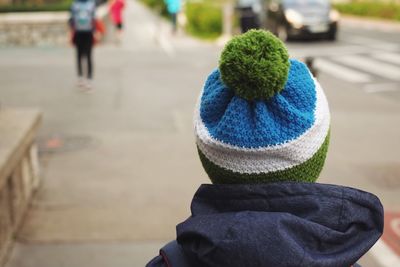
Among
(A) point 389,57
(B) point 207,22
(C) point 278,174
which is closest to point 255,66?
(C) point 278,174

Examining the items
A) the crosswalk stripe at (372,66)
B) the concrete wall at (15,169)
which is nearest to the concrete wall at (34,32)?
the crosswalk stripe at (372,66)

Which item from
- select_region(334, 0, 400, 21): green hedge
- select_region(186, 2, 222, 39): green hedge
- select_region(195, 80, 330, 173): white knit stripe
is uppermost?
select_region(195, 80, 330, 173): white knit stripe

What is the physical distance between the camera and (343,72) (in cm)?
1302

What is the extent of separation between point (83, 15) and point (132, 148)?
4236mm

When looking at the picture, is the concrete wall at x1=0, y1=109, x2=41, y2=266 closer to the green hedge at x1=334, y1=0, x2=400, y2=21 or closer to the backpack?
the backpack

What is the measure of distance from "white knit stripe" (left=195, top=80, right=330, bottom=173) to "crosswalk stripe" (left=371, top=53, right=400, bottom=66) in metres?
14.0

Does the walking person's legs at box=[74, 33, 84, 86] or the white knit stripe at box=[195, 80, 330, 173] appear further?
the walking person's legs at box=[74, 33, 84, 86]

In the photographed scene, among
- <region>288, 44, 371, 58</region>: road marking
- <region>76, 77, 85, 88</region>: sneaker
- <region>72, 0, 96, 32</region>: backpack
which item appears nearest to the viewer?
<region>72, 0, 96, 32</region>: backpack

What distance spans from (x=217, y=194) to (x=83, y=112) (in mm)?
7516

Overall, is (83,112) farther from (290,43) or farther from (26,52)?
A: (290,43)

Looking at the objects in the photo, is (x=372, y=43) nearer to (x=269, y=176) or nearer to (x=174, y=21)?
(x=174, y=21)

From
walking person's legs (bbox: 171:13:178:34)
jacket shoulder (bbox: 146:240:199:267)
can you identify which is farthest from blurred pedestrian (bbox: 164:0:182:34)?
jacket shoulder (bbox: 146:240:199:267)

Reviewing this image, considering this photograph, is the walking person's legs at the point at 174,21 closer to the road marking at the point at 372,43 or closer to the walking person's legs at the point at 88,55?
the road marking at the point at 372,43

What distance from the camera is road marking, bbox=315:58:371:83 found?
12.2 metres
